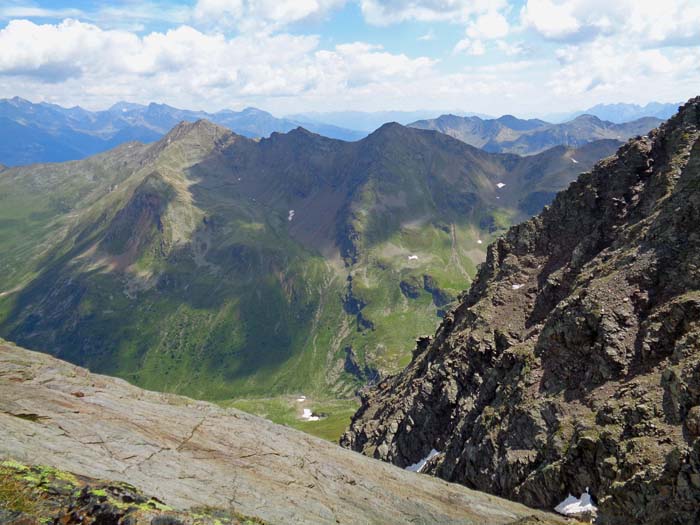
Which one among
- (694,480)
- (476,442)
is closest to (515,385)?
(476,442)

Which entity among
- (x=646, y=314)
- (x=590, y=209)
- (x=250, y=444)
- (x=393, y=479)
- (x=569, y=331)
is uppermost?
(x=590, y=209)

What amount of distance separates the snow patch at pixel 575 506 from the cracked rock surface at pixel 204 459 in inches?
120

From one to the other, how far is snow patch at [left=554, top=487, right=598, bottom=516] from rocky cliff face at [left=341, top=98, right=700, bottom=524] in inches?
31.9

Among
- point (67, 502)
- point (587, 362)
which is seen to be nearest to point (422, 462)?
point (587, 362)

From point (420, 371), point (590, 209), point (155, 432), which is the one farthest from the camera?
point (420, 371)

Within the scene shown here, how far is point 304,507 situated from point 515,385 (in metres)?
37.5

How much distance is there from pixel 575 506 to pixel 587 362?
17789 mm

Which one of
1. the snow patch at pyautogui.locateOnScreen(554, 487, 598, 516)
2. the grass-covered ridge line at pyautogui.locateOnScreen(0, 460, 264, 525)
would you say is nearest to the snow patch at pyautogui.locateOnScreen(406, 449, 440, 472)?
the snow patch at pyautogui.locateOnScreen(554, 487, 598, 516)

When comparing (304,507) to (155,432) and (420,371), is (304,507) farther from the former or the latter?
(420,371)

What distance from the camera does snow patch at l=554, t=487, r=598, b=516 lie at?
40.8m

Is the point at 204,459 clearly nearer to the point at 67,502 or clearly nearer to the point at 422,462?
the point at 67,502

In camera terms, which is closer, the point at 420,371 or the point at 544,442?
the point at 544,442

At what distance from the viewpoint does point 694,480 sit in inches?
1208

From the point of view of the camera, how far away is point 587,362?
53.7m
